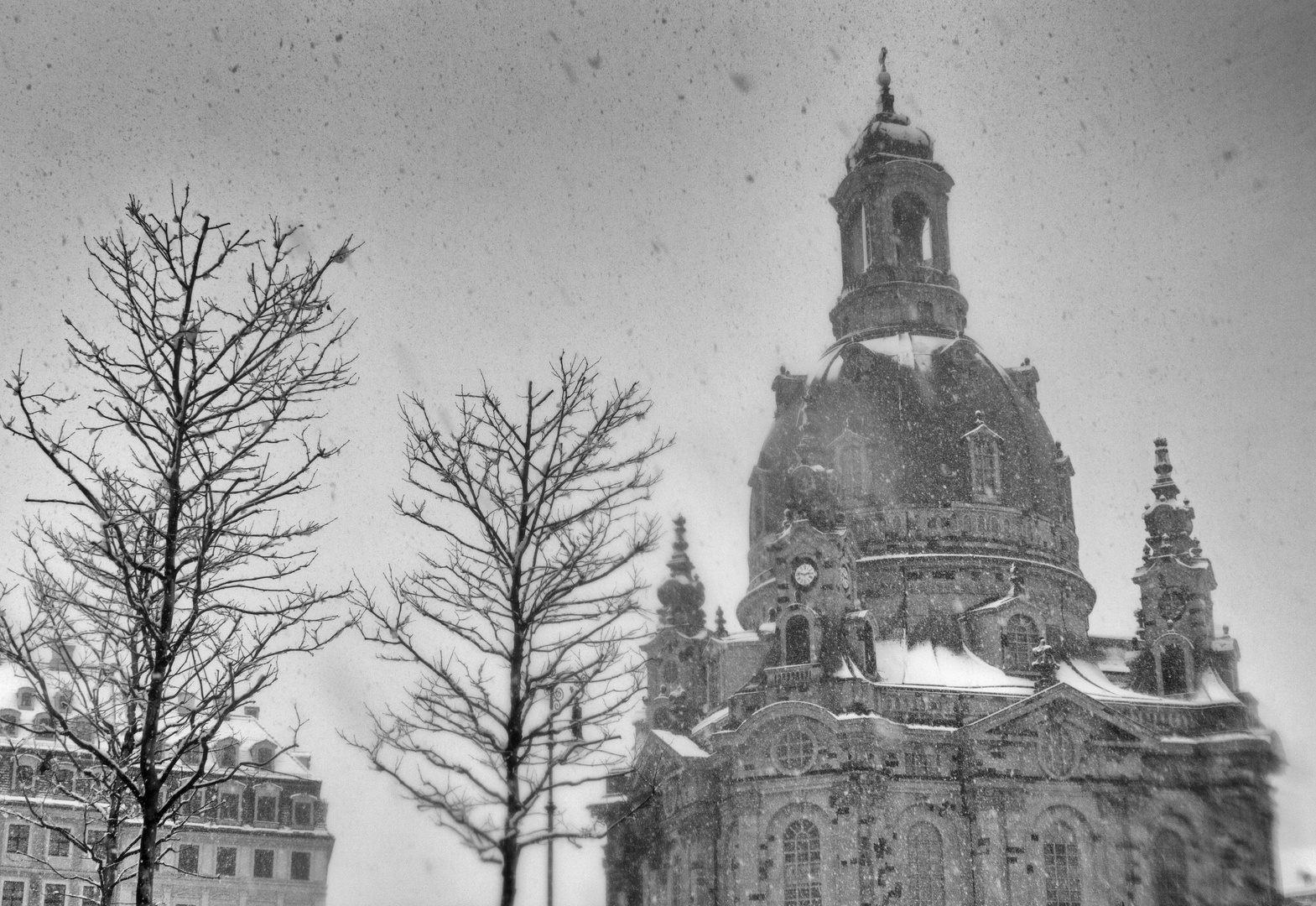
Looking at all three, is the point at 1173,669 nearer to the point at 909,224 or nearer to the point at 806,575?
the point at 806,575

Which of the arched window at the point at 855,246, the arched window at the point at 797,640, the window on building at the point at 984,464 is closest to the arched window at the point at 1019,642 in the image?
the window on building at the point at 984,464

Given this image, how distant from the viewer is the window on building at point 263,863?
52844mm

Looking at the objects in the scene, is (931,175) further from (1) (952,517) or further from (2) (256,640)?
(2) (256,640)

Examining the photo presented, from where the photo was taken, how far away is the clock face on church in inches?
1957

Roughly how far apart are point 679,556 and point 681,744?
10977 mm

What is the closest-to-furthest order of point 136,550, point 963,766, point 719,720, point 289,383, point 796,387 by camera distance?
1. point 136,550
2. point 289,383
3. point 963,766
4. point 719,720
5. point 796,387

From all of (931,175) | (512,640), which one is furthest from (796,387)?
(512,640)

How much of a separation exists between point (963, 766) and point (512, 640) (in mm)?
33817

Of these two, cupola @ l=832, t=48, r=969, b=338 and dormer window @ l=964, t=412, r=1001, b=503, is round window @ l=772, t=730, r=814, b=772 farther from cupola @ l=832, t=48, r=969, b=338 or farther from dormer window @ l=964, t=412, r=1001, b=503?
cupola @ l=832, t=48, r=969, b=338

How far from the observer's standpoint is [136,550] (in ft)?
48.5

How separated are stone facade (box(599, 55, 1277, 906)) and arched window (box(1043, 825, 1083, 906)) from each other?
6cm

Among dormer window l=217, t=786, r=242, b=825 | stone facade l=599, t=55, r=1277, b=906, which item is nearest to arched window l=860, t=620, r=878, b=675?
stone facade l=599, t=55, r=1277, b=906

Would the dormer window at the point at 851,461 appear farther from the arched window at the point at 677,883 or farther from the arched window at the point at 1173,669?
the arched window at the point at 677,883

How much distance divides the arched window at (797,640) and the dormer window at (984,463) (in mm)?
9020
